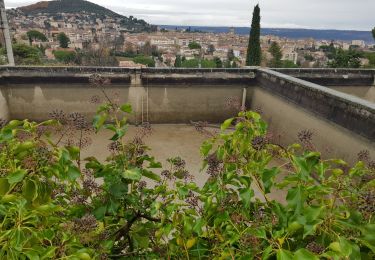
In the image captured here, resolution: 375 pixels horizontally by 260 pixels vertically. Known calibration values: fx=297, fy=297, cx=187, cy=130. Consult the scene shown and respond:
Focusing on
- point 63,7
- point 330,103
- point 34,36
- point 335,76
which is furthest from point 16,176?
point 63,7

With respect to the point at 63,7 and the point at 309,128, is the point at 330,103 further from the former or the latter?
the point at 63,7

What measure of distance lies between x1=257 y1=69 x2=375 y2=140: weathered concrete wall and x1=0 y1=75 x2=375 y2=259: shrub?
434cm

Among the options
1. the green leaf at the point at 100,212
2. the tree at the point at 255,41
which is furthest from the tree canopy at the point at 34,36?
the green leaf at the point at 100,212

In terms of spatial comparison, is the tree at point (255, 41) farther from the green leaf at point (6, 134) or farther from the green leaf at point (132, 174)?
the green leaf at point (6, 134)

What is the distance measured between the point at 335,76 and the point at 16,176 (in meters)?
10.2

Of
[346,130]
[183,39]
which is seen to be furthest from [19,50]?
[183,39]

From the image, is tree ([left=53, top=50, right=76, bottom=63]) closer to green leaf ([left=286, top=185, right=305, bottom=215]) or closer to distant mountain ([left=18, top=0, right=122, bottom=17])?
green leaf ([left=286, top=185, right=305, bottom=215])

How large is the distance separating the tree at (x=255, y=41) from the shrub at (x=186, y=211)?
72.2ft

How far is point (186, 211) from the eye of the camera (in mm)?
1604

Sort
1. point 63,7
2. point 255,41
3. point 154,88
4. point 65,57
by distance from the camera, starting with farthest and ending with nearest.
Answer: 1. point 63,7
2. point 65,57
3. point 255,41
4. point 154,88

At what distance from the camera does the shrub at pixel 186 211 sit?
1209 mm

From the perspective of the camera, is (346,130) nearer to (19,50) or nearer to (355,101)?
(355,101)

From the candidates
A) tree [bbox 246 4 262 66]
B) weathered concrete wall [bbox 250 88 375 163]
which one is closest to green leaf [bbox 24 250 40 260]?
weathered concrete wall [bbox 250 88 375 163]

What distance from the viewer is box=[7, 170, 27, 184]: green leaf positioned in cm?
122
